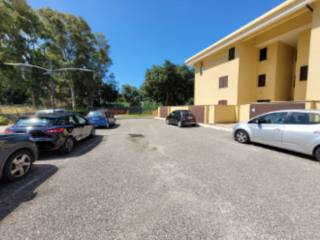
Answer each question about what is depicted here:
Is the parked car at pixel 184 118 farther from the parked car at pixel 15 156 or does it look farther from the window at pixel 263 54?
the parked car at pixel 15 156

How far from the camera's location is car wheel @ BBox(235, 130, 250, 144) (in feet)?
22.4

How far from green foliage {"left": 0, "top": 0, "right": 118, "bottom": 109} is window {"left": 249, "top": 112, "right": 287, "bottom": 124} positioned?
2206 centimetres

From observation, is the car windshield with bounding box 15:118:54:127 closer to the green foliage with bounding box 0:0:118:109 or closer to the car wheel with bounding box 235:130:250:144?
the car wheel with bounding box 235:130:250:144

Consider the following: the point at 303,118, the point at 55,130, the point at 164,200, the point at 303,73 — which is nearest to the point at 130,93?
the point at 303,73

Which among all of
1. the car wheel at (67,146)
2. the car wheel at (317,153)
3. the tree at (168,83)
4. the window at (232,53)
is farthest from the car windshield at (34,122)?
the tree at (168,83)

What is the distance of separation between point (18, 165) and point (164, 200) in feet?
11.8

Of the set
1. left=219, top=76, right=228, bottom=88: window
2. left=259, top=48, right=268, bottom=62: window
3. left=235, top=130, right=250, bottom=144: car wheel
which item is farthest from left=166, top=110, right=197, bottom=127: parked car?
left=259, top=48, right=268, bottom=62: window

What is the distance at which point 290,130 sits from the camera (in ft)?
16.9

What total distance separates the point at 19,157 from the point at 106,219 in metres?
3.01

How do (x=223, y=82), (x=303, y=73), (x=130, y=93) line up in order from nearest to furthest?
(x=303, y=73) → (x=223, y=82) → (x=130, y=93)

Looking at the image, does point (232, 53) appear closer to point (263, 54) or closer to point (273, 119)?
point (263, 54)

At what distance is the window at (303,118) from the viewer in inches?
186

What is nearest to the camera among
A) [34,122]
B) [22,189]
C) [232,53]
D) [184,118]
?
[22,189]

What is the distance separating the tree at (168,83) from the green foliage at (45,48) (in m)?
10.2
